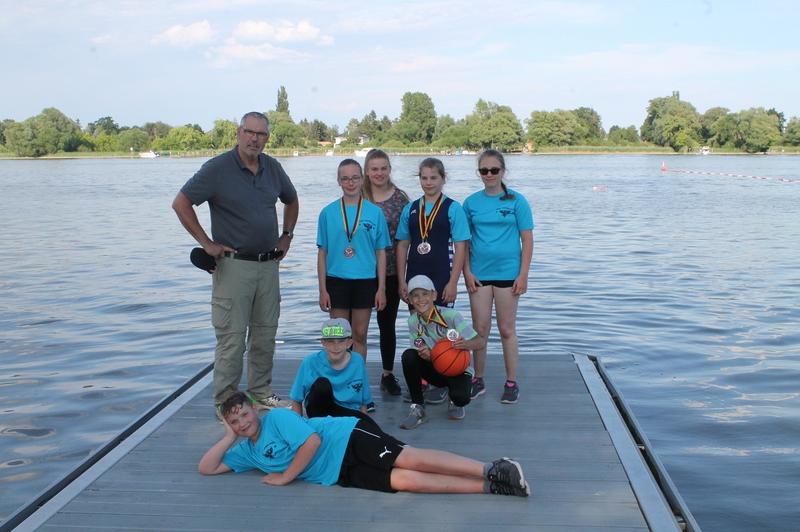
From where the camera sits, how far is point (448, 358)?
194 inches

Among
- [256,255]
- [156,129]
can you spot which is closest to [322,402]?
[256,255]

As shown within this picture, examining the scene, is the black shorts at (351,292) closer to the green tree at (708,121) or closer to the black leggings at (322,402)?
the black leggings at (322,402)

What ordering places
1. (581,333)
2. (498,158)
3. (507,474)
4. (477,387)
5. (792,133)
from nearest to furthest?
(507,474)
(498,158)
(477,387)
(581,333)
(792,133)

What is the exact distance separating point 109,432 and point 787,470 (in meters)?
5.76

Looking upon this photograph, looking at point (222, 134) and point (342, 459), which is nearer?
point (342, 459)

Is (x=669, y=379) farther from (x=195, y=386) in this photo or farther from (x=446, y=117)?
(x=446, y=117)

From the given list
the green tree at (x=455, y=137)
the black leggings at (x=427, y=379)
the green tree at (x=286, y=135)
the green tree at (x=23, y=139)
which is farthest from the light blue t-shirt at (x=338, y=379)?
the green tree at (x=455, y=137)

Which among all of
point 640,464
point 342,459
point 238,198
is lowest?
point 640,464

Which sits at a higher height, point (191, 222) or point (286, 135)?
point (286, 135)

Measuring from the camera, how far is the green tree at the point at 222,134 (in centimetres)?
12004

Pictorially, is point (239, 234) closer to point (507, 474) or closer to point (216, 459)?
point (216, 459)

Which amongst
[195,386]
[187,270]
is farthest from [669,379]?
[187,270]

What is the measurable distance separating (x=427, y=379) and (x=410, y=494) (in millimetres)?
1291

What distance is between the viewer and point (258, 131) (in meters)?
5.01
